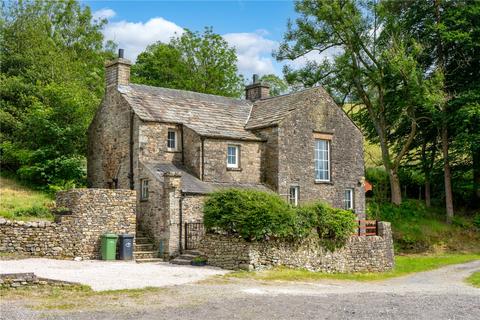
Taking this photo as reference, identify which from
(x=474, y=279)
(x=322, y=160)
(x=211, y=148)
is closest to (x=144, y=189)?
(x=211, y=148)

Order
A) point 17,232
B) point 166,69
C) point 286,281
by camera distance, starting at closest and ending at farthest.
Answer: point 286,281, point 17,232, point 166,69

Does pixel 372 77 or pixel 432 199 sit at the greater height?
pixel 372 77

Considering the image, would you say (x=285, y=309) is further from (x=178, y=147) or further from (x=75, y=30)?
(x=75, y=30)

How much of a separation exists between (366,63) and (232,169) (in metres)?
17.1

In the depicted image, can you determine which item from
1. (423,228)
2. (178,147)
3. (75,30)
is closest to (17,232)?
(178,147)

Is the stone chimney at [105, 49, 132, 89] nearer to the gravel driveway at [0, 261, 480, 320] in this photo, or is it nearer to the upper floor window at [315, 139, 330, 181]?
the upper floor window at [315, 139, 330, 181]

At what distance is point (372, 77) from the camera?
4125 centimetres

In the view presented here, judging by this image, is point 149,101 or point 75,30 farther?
point 75,30

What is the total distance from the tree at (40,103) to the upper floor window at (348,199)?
1502cm

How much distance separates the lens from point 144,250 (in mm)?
25625

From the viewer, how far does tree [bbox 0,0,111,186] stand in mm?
33281

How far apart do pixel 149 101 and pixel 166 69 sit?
85.9 feet

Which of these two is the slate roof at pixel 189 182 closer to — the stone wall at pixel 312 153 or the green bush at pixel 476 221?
the stone wall at pixel 312 153

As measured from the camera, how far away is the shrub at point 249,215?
21.3 metres
